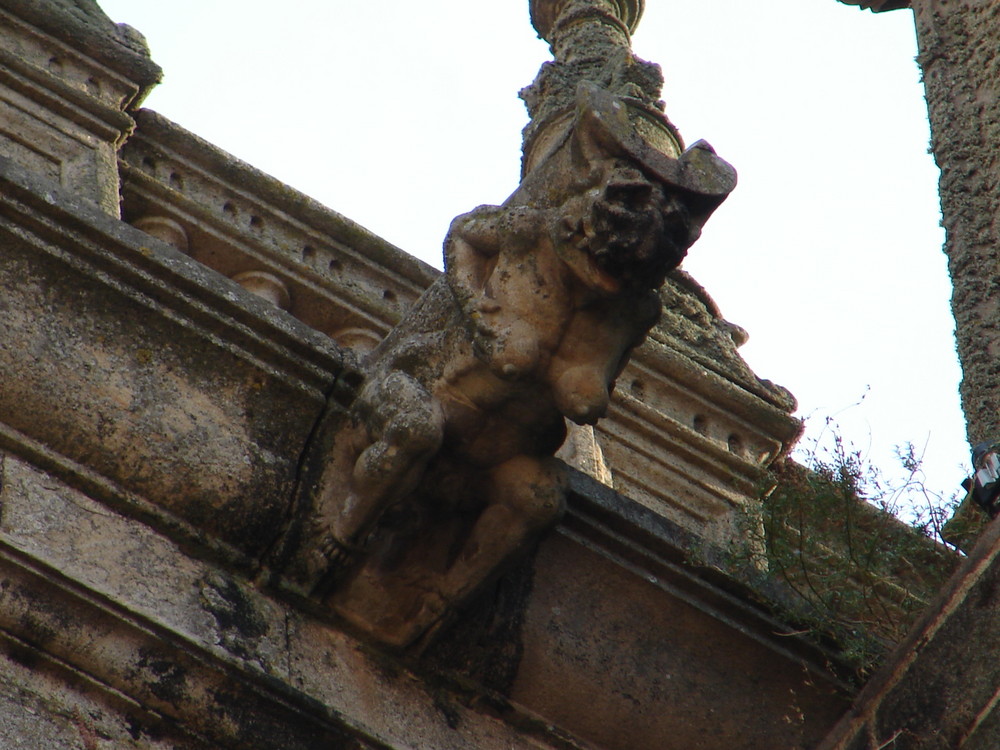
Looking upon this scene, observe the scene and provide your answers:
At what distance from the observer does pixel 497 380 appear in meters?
3.82

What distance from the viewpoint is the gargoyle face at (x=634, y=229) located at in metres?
3.70

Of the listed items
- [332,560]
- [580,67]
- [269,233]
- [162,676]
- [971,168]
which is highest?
[971,168]

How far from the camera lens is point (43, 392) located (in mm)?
3795

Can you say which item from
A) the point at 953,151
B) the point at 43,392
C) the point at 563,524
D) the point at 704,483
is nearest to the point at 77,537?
the point at 43,392

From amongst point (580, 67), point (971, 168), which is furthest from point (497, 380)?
point (580, 67)

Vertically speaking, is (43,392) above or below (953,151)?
below

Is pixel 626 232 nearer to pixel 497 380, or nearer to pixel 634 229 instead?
pixel 634 229

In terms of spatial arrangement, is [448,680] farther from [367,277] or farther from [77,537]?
[367,277]

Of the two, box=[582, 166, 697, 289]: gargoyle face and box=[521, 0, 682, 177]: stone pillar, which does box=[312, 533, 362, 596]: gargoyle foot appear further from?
box=[521, 0, 682, 177]: stone pillar

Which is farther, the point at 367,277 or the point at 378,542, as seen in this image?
the point at 367,277

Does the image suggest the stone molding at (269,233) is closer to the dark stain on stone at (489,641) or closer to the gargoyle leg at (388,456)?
the dark stain on stone at (489,641)

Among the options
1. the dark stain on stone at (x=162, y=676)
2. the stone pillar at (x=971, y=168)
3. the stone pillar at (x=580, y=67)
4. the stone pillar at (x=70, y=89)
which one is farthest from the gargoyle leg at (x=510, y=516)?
the stone pillar at (x=580, y=67)

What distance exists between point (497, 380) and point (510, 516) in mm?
339

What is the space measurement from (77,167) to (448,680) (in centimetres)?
264
